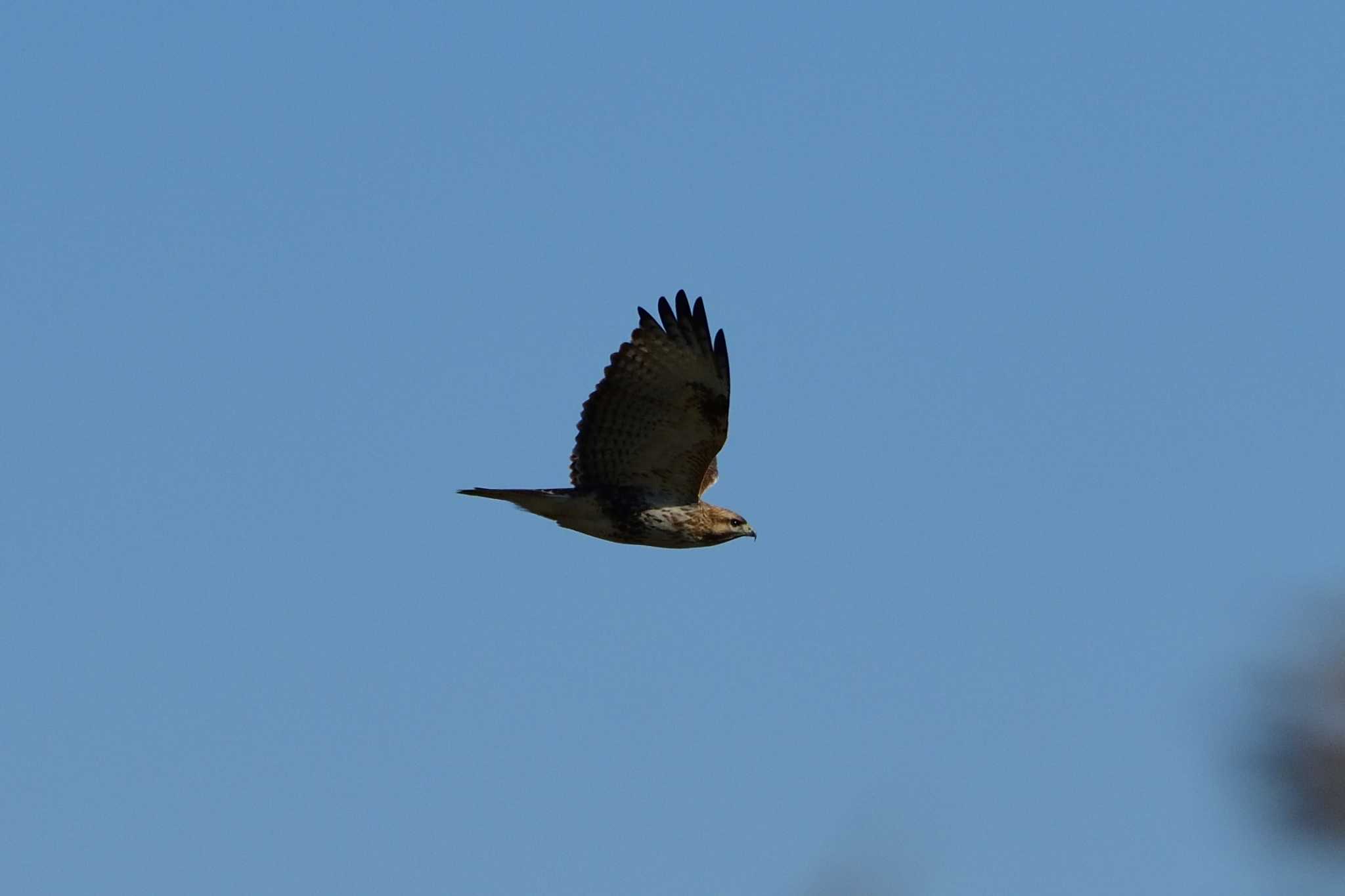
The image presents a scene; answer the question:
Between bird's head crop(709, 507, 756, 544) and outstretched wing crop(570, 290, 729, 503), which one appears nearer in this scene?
outstretched wing crop(570, 290, 729, 503)

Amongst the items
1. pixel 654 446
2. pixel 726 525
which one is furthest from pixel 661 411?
pixel 726 525

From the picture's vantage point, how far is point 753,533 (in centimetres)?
1136

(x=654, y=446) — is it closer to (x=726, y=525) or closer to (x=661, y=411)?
(x=661, y=411)

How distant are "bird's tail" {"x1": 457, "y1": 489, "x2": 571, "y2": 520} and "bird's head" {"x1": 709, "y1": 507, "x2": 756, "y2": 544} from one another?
2.91 feet

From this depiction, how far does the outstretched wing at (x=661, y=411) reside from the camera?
1079cm

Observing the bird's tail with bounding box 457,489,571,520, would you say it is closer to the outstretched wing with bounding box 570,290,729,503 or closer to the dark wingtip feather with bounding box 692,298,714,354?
the outstretched wing with bounding box 570,290,729,503

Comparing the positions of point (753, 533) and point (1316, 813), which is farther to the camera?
point (753, 533)

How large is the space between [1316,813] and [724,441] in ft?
24.9

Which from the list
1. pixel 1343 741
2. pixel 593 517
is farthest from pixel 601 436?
pixel 1343 741

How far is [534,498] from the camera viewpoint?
1102 centimetres

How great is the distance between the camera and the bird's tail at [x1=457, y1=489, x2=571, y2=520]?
35.9 feet

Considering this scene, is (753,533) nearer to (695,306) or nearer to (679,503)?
A: (679,503)

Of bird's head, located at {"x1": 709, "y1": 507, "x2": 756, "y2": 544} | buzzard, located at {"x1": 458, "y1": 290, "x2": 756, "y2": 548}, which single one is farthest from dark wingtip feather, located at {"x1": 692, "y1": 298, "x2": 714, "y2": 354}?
bird's head, located at {"x1": 709, "y1": 507, "x2": 756, "y2": 544}

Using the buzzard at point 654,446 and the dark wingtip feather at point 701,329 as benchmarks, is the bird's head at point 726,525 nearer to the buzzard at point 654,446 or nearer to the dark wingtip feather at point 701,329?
the buzzard at point 654,446
